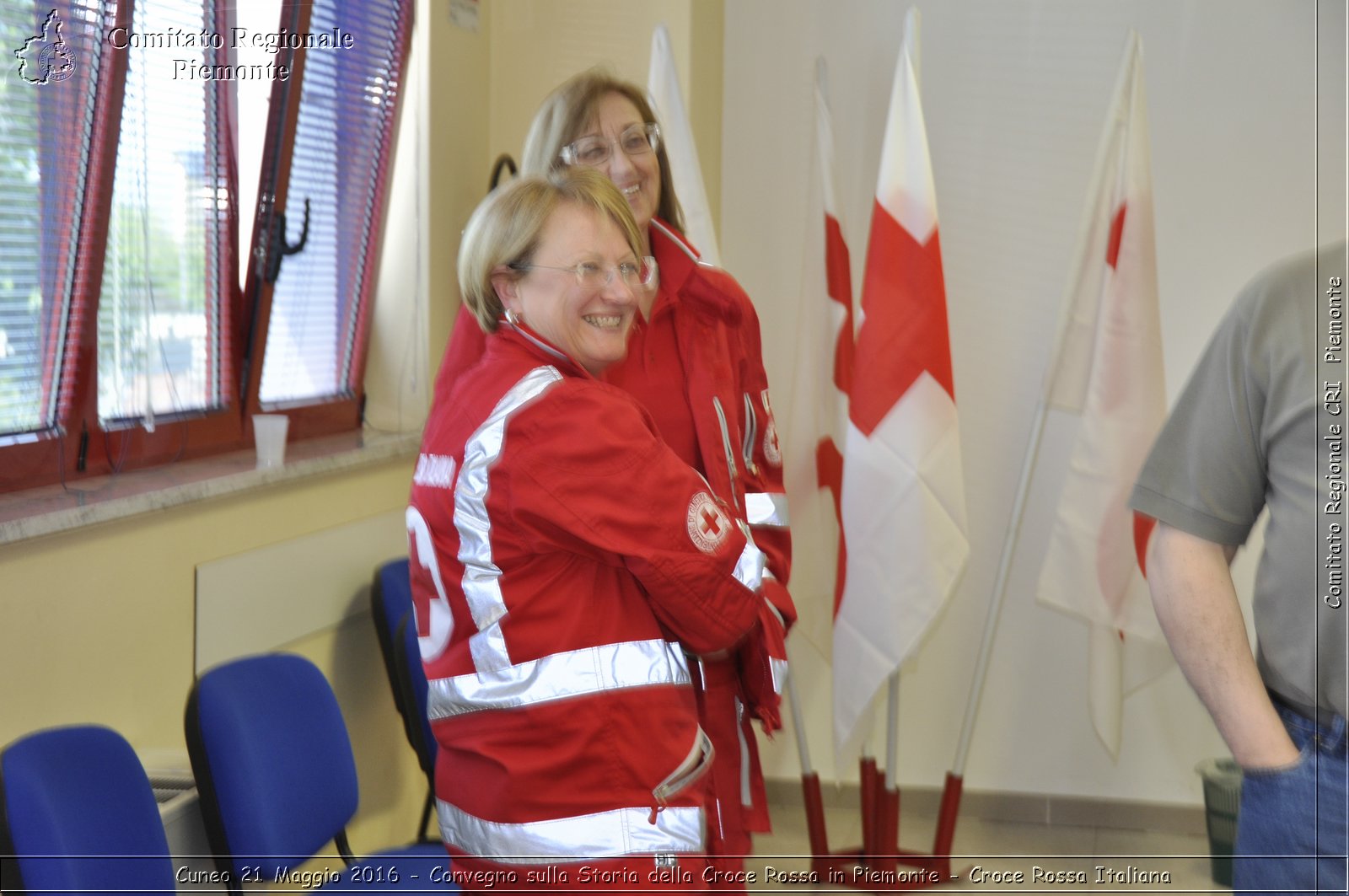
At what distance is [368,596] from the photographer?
2826mm

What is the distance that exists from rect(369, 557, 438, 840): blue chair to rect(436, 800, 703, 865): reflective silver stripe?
3.46 feet

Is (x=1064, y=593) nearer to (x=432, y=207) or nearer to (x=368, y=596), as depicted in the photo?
(x=368, y=596)

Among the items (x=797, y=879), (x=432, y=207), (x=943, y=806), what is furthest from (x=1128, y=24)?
(x=797, y=879)

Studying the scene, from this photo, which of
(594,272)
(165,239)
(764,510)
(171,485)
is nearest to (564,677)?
(594,272)

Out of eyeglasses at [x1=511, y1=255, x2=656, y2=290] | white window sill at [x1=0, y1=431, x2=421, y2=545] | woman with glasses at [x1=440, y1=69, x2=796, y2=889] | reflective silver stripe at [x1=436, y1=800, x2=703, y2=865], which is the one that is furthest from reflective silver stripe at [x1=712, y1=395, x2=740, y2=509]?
white window sill at [x1=0, y1=431, x2=421, y2=545]

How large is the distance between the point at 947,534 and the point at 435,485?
185cm

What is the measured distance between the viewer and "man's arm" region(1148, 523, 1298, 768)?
131cm

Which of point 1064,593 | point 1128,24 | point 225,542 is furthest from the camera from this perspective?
point 1128,24

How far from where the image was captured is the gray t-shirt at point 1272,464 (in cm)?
128

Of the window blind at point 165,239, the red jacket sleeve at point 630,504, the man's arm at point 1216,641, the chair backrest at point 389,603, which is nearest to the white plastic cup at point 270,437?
the window blind at point 165,239

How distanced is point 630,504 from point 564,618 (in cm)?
16

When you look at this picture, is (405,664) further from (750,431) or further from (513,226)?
(513,226)

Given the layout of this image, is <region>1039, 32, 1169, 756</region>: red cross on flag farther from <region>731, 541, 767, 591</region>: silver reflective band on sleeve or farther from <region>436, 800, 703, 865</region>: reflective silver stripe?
<region>436, 800, 703, 865</region>: reflective silver stripe

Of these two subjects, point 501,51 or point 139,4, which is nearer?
point 139,4
